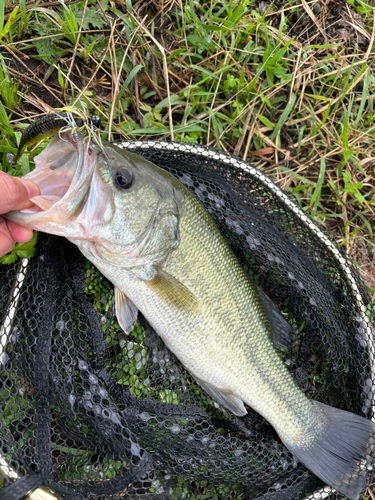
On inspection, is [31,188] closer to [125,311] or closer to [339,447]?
[125,311]

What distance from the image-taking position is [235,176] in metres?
2.80

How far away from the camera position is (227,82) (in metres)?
3.20

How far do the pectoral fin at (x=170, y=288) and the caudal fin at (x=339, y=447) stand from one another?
1.21 metres

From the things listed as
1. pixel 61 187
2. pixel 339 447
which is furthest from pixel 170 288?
pixel 339 447

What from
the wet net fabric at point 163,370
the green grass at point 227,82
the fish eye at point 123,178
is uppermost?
the green grass at point 227,82

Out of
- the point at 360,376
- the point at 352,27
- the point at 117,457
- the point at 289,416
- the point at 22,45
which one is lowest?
the point at 117,457

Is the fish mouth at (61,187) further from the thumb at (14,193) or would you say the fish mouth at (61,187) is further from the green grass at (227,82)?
the green grass at (227,82)

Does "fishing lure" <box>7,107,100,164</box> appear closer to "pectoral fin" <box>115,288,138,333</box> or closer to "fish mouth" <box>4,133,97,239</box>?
"fish mouth" <box>4,133,97,239</box>

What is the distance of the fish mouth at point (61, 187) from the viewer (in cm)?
195

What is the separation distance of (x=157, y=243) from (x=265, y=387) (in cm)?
119

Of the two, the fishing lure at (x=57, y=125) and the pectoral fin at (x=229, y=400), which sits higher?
the fishing lure at (x=57, y=125)

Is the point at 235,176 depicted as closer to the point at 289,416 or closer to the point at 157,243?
the point at 157,243

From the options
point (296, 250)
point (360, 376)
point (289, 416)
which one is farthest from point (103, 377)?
point (360, 376)

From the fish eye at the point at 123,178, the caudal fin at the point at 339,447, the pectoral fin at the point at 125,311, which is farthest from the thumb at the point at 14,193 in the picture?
the caudal fin at the point at 339,447
